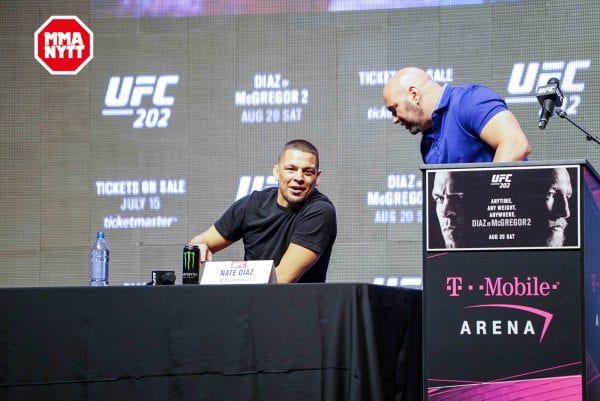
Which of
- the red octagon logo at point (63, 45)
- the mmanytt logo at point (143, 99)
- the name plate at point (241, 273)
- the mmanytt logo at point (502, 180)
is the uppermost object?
the red octagon logo at point (63, 45)

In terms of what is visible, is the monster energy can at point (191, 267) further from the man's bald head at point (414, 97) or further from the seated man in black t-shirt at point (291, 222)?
the man's bald head at point (414, 97)

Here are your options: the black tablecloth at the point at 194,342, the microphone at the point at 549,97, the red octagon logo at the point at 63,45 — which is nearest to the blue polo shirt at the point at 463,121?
the microphone at the point at 549,97

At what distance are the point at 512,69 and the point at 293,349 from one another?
10.6ft

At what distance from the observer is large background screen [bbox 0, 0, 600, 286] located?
5129 mm

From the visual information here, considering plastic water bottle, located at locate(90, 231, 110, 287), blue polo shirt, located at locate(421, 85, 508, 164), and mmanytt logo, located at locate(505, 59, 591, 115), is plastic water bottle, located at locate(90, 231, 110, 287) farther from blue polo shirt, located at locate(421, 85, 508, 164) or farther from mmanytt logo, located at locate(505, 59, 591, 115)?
mmanytt logo, located at locate(505, 59, 591, 115)

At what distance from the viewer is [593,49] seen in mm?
5043

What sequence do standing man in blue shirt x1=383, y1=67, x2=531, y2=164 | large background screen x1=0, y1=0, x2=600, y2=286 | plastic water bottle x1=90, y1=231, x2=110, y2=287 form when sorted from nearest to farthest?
standing man in blue shirt x1=383, y1=67, x2=531, y2=164 < plastic water bottle x1=90, y1=231, x2=110, y2=287 < large background screen x1=0, y1=0, x2=600, y2=286

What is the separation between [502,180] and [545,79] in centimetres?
302

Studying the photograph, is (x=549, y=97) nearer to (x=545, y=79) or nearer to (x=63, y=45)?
(x=545, y=79)

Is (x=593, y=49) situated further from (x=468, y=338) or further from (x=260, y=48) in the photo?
(x=468, y=338)

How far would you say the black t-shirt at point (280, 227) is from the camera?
3205 mm

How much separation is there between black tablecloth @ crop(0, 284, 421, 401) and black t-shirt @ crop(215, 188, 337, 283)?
0.92 m

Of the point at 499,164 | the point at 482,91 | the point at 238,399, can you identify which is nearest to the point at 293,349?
the point at 238,399

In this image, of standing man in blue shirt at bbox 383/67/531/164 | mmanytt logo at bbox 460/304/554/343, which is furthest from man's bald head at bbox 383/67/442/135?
mmanytt logo at bbox 460/304/554/343
